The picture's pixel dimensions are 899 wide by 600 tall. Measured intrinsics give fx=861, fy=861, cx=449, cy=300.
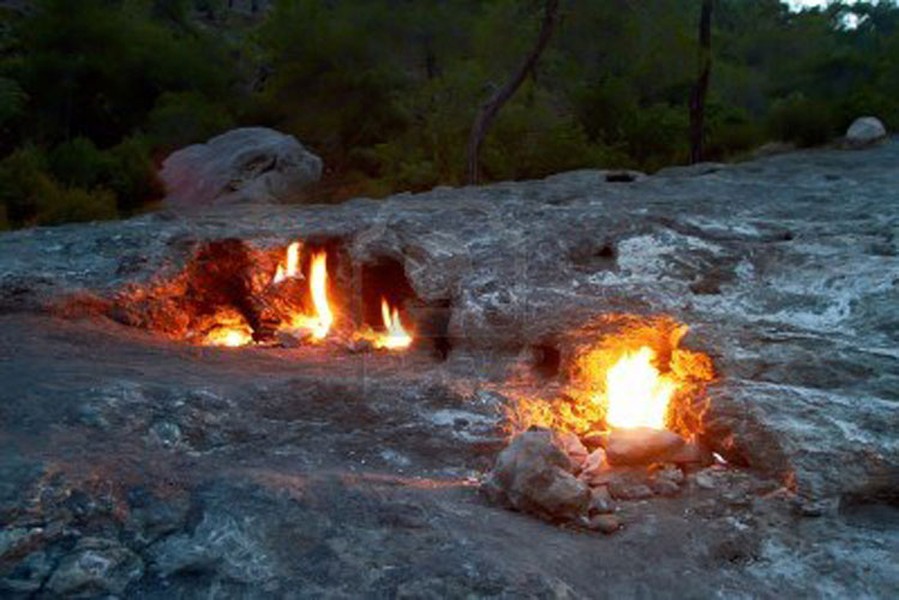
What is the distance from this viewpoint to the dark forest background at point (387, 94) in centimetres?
1495

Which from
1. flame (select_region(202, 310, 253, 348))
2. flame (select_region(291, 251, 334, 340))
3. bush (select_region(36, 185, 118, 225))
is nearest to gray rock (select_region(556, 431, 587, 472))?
flame (select_region(291, 251, 334, 340))

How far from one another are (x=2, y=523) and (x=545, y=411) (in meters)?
3.24

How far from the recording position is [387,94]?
19688mm

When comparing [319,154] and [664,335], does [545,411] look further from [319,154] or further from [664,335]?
[319,154]

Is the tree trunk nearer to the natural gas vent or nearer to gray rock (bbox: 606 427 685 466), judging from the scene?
the natural gas vent

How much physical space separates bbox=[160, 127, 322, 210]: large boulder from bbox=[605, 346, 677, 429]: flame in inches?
412

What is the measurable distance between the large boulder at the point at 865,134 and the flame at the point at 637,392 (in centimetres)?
828

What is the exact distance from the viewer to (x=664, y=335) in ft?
19.6

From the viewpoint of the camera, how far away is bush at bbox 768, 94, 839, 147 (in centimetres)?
1450

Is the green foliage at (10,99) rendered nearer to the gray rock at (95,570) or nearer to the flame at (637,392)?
the flame at (637,392)

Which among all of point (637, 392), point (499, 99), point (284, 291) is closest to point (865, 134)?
point (499, 99)

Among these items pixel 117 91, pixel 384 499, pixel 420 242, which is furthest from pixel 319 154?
pixel 384 499

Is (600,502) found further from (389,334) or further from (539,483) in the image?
(389,334)

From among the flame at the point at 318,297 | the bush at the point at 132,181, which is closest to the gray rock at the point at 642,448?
the flame at the point at 318,297
